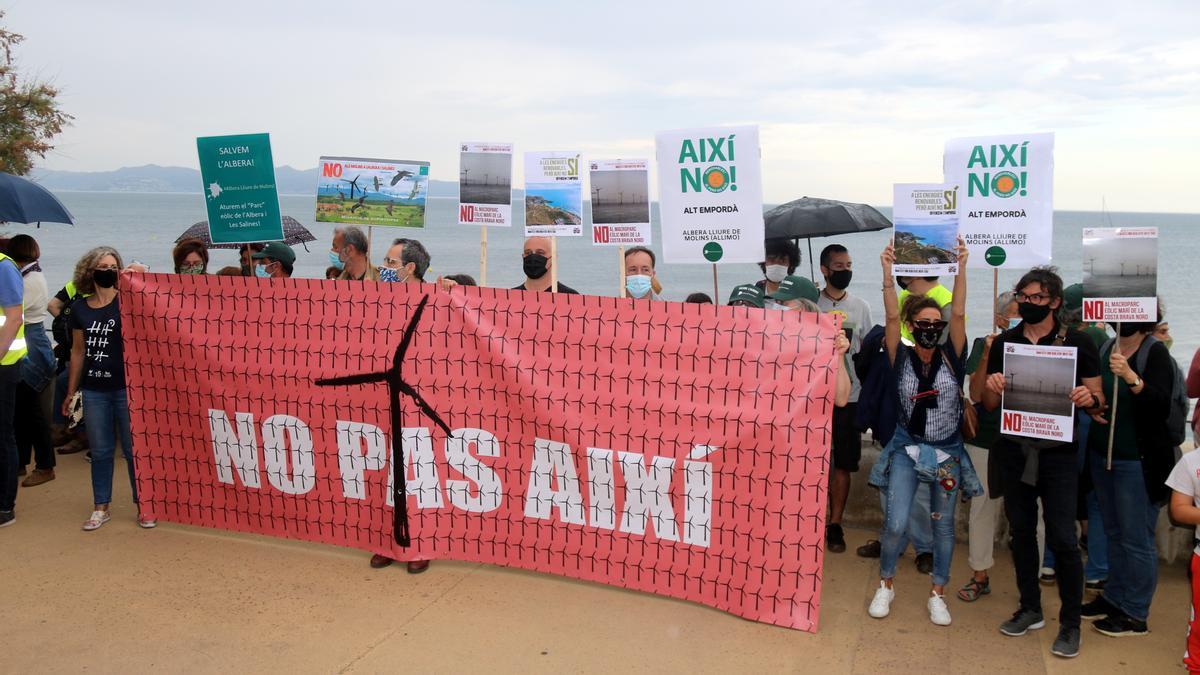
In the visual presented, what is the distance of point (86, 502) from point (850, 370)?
17.7ft

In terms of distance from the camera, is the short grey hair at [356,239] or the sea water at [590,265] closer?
the short grey hair at [356,239]

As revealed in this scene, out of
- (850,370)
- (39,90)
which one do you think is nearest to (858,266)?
(39,90)

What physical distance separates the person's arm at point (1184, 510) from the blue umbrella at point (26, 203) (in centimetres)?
799

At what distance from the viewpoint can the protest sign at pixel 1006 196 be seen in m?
5.53

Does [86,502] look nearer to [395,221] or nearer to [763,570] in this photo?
[395,221]

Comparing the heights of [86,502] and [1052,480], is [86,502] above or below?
→ below

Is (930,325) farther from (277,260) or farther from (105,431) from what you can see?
(277,260)

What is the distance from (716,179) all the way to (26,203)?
568cm

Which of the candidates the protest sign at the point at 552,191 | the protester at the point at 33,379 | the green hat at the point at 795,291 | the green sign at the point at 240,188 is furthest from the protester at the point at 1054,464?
the protester at the point at 33,379

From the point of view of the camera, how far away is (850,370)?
6.18 meters

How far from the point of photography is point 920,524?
574cm

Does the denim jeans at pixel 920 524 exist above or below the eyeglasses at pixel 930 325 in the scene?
below

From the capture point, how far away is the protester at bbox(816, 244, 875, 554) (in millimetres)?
6301

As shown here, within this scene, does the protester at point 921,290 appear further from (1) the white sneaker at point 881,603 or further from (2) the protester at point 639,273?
(2) the protester at point 639,273
